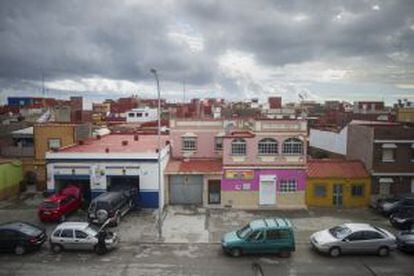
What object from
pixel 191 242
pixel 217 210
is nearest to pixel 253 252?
pixel 191 242

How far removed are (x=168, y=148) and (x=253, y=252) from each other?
51.2 feet

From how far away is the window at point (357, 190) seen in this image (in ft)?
104

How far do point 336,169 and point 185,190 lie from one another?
1296 cm

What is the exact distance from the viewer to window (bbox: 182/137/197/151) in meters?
35.4

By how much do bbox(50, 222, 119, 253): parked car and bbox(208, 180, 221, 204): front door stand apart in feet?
36.4

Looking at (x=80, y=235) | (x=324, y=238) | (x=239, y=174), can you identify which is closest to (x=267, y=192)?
(x=239, y=174)

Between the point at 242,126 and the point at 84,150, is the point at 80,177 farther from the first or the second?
the point at 242,126

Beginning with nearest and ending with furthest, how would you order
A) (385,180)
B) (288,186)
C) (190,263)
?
1. (190,263)
2. (288,186)
3. (385,180)

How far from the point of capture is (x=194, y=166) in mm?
32812

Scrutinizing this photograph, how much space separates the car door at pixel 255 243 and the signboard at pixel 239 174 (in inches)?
399

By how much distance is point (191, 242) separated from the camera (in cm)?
2392

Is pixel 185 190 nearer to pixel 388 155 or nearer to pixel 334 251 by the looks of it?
pixel 334 251

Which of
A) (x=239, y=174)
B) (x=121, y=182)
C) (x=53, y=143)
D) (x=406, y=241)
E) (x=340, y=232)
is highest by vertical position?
(x=53, y=143)

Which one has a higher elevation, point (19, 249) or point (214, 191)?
point (214, 191)
